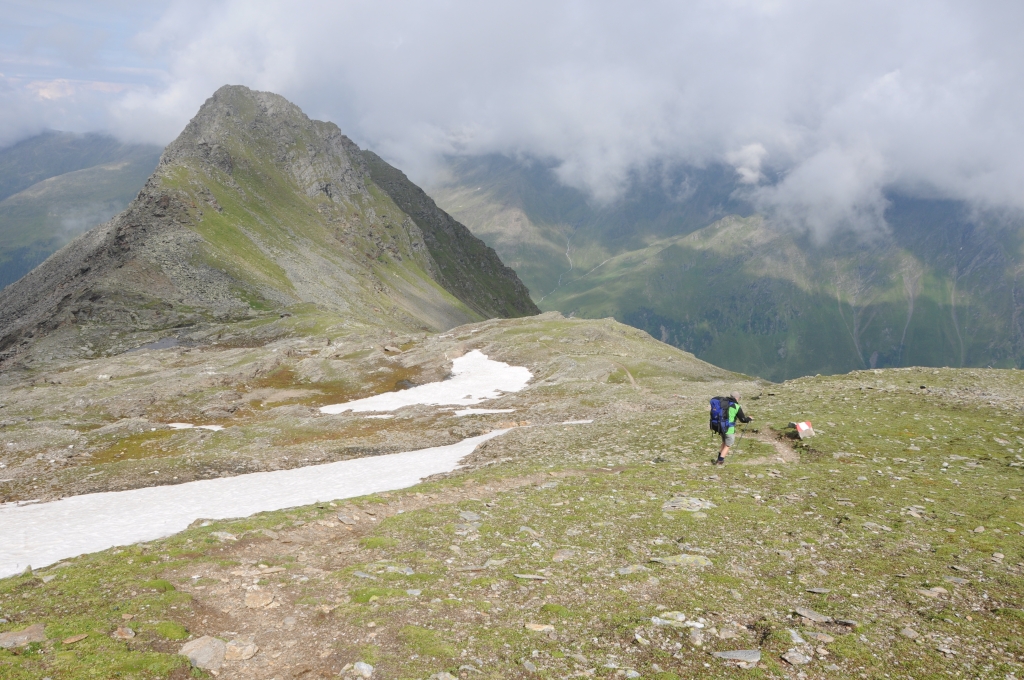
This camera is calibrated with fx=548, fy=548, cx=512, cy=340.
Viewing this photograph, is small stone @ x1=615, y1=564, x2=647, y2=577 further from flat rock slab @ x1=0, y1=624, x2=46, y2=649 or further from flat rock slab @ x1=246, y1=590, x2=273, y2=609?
flat rock slab @ x1=0, y1=624, x2=46, y2=649

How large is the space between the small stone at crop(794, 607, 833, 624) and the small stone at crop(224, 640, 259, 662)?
12.7m

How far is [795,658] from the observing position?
441 inches

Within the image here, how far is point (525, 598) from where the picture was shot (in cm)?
1448

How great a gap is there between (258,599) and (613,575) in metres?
9.69

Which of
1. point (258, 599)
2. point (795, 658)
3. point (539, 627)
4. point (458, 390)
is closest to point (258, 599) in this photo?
point (258, 599)

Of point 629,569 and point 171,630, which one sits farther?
point 629,569

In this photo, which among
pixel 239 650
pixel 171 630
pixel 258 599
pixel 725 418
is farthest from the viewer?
pixel 725 418

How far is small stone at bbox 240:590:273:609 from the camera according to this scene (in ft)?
46.8

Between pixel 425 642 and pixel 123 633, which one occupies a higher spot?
pixel 123 633

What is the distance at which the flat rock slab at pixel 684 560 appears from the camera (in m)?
16.4

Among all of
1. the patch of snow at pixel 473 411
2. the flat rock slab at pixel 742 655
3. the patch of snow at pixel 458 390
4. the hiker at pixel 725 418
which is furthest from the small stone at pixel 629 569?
the patch of snow at pixel 458 390

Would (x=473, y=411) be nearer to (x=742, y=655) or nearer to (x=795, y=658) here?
(x=742, y=655)

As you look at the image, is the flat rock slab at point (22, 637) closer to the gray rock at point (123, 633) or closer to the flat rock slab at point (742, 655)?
the gray rock at point (123, 633)

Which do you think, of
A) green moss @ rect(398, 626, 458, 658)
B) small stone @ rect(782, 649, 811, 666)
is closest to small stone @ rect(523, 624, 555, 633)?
green moss @ rect(398, 626, 458, 658)
